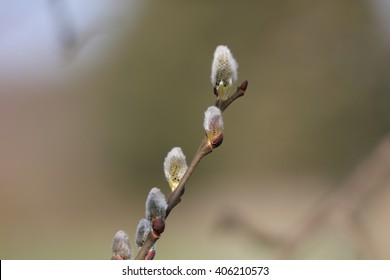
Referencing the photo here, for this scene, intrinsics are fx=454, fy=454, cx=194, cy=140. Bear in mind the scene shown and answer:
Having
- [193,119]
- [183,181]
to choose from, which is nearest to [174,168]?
[183,181]

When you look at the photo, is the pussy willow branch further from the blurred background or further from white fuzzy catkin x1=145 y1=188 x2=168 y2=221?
the blurred background

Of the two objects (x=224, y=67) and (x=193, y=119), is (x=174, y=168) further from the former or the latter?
(x=193, y=119)

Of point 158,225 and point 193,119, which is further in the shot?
point 193,119

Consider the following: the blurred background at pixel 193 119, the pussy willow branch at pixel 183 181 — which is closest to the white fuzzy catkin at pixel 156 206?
the pussy willow branch at pixel 183 181

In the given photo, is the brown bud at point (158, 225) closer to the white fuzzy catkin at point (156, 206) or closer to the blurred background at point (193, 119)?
the white fuzzy catkin at point (156, 206)

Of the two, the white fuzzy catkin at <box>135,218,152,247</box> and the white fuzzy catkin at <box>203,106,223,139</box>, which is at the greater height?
the white fuzzy catkin at <box>203,106,223,139</box>

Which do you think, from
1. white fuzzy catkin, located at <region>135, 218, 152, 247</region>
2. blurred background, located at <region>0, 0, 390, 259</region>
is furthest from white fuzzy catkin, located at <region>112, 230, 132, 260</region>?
blurred background, located at <region>0, 0, 390, 259</region>
